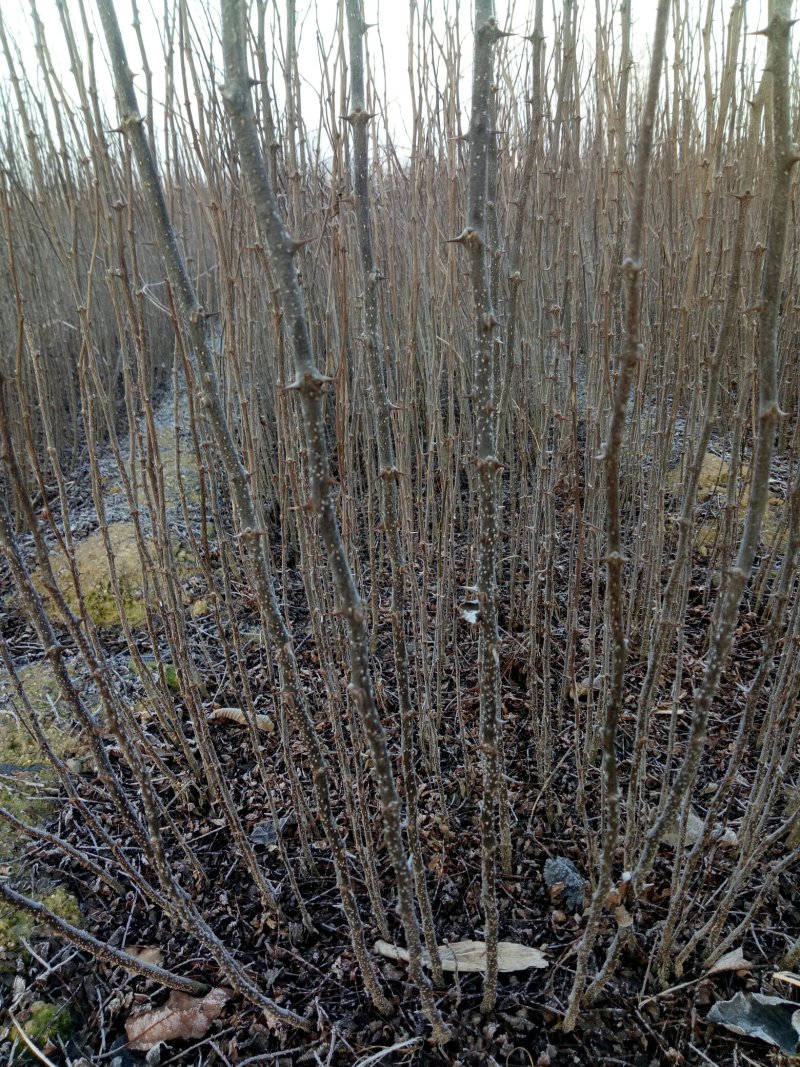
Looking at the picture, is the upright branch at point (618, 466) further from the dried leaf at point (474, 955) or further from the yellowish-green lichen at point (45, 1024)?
the yellowish-green lichen at point (45, 1024)

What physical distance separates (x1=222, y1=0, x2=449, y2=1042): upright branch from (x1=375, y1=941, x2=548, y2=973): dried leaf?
0.40 m

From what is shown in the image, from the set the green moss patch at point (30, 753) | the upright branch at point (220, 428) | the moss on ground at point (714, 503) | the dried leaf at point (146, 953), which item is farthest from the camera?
the moss on ground at point (714, 503)

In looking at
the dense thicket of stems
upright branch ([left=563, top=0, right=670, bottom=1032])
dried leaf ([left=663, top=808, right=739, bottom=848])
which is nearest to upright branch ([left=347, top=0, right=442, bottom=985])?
the dense thicket of stems

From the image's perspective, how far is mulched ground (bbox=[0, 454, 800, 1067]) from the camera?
1.17 meters

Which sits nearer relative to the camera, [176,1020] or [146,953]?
[176,1020]

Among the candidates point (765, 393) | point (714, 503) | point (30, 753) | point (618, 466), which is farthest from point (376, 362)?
point (714, 503)

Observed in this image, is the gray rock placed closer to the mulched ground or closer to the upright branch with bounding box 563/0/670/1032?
the mulched ground

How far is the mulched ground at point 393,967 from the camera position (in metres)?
1.17

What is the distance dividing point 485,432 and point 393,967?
115 cm

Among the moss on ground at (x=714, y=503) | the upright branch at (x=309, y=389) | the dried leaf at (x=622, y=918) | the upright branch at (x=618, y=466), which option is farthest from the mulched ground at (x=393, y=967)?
the moss on ground at (x=714, y=503)

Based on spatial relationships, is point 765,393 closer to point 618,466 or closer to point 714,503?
point 618,466

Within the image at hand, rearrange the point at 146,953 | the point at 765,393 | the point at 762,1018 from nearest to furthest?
1. the point at 765,393
2. the point at 762,1018
3. the point at 146,953

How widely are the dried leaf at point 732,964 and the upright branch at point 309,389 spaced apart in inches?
26.6

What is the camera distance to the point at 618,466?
768mm
